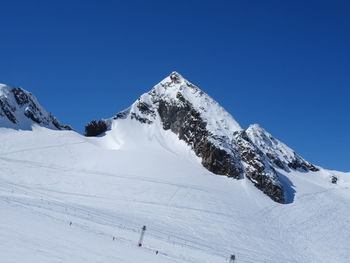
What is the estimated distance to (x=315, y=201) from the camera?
198 ft

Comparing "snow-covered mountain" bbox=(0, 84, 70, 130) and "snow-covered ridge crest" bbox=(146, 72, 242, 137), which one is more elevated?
"snow-covered ridge crest" bbox=(146, 72, 242, 137)

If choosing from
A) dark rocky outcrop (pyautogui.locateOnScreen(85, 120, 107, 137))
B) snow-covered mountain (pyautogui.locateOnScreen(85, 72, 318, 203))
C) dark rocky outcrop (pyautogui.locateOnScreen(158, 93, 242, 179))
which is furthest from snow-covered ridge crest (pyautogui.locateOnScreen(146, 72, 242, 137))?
dark rocky outcrop (pyautogui.locateOnScreen(85, 120, 107, 137))

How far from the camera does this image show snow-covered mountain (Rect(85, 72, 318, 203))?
63031 millimetres

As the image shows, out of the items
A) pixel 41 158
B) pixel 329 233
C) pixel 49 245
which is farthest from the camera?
pixel 41 158

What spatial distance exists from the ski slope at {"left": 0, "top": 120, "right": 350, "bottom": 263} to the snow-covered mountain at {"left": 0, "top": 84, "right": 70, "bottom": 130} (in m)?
5.61

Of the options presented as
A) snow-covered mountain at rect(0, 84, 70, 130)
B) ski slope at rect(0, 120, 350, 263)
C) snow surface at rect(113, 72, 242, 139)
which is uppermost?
snow surface at rect(113, 72, 242, 139)

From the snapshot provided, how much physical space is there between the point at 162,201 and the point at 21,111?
50.5m

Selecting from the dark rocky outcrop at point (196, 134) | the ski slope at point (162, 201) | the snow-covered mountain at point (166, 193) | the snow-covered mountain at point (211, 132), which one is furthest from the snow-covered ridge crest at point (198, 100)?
the ski slope at point (162, 201)

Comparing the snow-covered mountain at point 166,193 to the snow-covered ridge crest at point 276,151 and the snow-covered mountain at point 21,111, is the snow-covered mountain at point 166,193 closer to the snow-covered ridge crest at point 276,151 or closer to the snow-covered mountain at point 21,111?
the snow-covered ridge crest at point 276,151

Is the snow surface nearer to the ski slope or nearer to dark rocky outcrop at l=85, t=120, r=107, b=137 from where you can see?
dark rocky outcrop at l=85, t=120, r=107, b=137

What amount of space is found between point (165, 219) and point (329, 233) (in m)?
23.3

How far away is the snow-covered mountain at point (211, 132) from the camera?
6303 centimetres

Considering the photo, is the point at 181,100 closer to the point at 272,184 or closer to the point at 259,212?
the point at 272,184

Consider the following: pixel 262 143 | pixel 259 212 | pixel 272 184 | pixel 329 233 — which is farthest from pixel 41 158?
pixel 262 143
